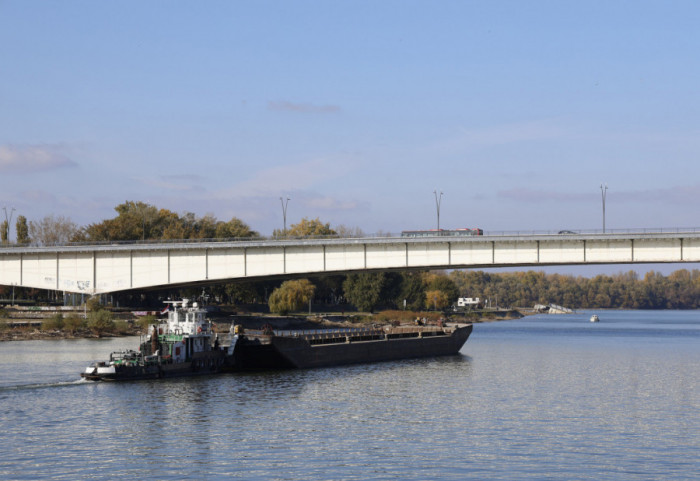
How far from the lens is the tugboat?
204 feet

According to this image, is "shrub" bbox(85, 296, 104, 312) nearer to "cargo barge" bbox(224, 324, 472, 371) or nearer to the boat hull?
"cargo barge" bbox(224, 324, 472, 371)

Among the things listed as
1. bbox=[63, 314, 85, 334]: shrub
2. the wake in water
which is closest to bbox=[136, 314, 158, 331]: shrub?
bbox=[63, 314, 85, 334]: shrub

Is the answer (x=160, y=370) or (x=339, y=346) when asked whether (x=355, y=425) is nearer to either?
(x=160, y=370)

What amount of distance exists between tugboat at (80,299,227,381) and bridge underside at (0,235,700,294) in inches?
1403

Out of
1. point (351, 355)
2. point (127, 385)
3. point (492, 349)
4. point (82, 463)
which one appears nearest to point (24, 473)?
point (82, 463)

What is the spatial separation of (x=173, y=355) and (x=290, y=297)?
98.9 m

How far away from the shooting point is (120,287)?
376 ft

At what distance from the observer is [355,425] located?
47.5 m

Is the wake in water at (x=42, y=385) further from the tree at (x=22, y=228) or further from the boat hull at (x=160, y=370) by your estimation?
the tree at (x=22, y=228)

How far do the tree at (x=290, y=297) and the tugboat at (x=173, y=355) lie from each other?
92181mm

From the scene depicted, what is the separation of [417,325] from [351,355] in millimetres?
21179

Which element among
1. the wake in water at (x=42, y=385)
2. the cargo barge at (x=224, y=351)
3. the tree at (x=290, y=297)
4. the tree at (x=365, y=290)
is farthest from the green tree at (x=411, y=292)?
the wake in water at (x=42, y=385)

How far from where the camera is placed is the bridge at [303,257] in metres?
97.0

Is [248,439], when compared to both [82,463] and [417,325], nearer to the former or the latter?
[82,463]
